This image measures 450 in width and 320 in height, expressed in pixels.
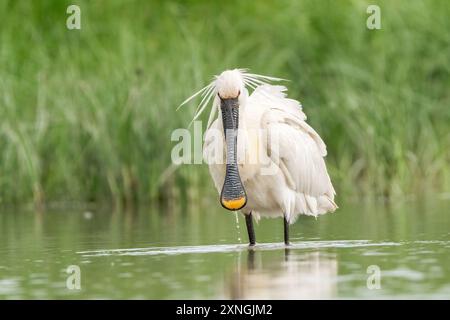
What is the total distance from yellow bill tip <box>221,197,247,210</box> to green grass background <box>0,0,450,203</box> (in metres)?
6.63

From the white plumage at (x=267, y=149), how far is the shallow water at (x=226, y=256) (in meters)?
0.48

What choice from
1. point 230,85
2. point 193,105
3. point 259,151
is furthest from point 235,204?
point 193,105

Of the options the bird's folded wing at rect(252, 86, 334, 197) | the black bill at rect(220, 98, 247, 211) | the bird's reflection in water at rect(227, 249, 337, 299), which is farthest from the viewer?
the bird's folded wing at rect(252, 86, 334, 197)

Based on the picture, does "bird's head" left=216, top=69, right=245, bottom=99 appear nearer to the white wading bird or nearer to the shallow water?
the white wading bird

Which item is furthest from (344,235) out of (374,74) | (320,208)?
(374,74)

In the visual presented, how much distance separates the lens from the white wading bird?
42.1ft

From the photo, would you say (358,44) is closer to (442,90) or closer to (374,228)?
(442,90)

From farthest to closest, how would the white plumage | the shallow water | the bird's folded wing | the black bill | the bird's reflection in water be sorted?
the bird's folded wing → the white plumage → the black bill → the shallow water → the bird's reflection in water

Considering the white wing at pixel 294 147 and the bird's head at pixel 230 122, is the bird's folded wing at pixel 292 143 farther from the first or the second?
the bird's head at pixel 230 122

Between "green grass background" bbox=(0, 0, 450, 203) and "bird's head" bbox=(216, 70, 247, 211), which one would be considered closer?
"bird's head" bbox=(216, 70, 247, 211)

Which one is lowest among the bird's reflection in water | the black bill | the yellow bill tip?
the bird's reflection in water

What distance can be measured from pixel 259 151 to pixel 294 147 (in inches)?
15.8

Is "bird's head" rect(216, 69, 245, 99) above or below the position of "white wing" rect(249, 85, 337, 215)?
above

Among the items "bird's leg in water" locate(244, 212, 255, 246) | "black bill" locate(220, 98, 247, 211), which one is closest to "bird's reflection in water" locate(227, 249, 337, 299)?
"black bill" locate(220, 98, 247, 211)
